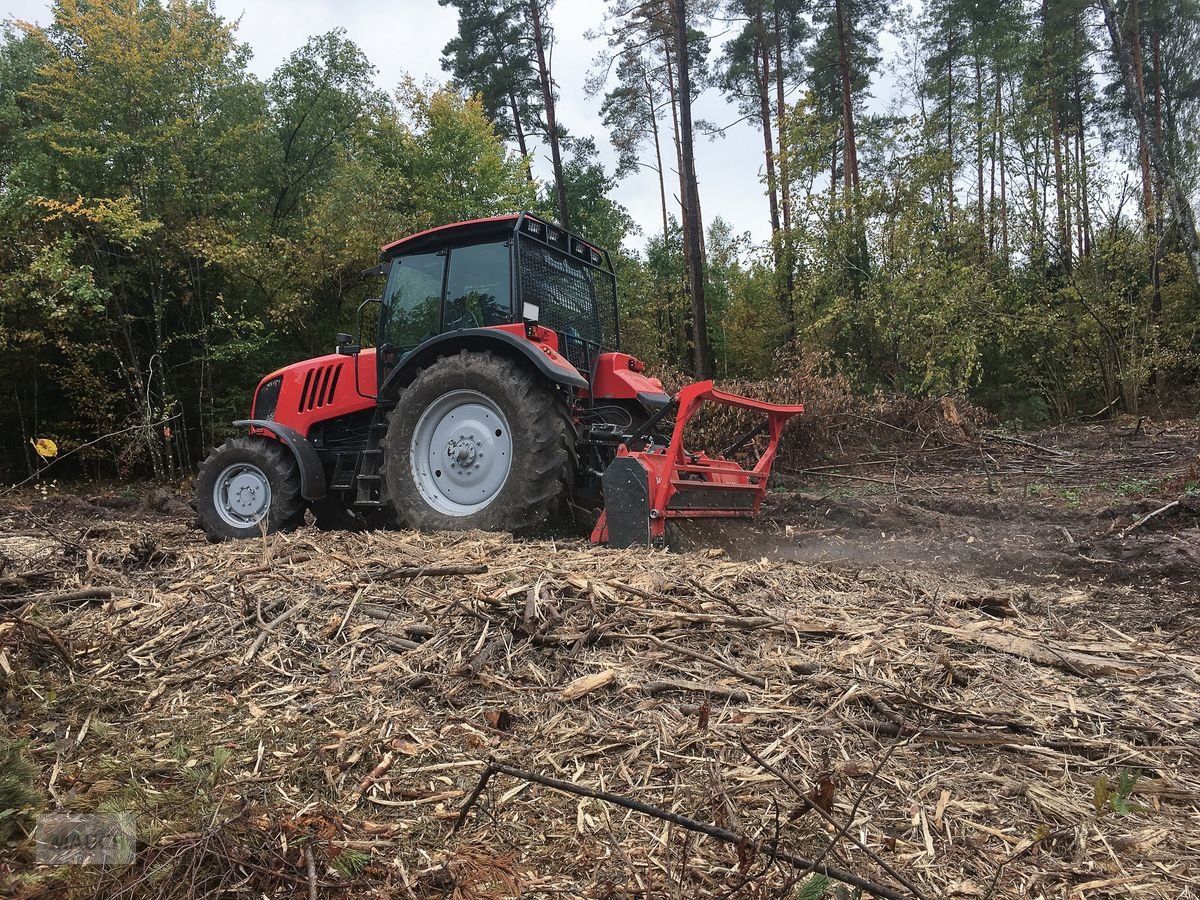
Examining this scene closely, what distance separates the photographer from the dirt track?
5.21ft

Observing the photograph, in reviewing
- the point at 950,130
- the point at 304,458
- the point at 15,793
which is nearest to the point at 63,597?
the point at 15,793

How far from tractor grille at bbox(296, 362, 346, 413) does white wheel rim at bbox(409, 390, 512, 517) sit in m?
1.62

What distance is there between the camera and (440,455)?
5.25 meters

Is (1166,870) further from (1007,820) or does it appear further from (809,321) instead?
(809,321)

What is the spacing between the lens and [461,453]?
514 centimetres

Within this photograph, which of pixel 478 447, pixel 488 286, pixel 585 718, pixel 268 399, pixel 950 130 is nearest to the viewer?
pixel 585 718

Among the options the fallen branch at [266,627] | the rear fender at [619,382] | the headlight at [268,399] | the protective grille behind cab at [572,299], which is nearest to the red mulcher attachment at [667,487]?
the rear fender at [619,382]

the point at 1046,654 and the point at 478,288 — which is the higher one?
the point at 478,288

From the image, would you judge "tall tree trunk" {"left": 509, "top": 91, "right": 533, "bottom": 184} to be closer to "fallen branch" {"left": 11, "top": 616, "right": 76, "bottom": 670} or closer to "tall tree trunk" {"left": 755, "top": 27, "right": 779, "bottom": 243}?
"tall tree trunk" {"left": 755, "top": 27, "right": 779, "bottom": 243}

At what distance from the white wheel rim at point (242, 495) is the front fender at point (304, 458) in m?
0.33

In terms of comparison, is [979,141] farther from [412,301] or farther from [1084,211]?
[412,301]

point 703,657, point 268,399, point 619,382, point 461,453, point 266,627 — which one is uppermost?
point 268,399

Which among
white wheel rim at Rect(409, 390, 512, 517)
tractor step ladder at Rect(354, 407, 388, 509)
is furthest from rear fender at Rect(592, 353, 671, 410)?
tractor step ladder at Rect(354, 407, 388, 509)

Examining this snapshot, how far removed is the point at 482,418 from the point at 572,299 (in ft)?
5.01
